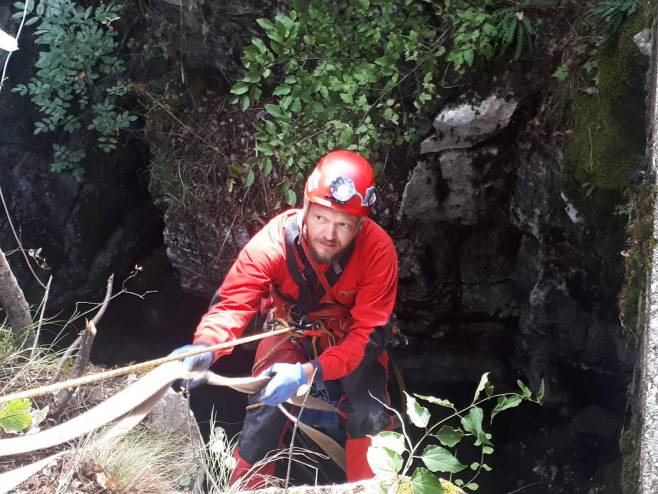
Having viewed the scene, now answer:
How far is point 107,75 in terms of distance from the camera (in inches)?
214

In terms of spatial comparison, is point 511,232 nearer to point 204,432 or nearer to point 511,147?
point 511,147

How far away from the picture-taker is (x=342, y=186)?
3.01 m

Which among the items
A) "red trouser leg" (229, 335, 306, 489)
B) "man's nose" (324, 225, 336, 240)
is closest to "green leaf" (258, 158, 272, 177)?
"red trouser leg" (229, 335, 306, 489)

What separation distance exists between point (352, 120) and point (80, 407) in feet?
8.70

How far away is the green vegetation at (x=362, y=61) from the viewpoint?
4207 mm

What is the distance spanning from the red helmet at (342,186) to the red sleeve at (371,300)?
34 cm

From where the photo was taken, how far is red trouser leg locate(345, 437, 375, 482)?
3492 mm

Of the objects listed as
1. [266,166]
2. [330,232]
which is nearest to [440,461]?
[330,232]

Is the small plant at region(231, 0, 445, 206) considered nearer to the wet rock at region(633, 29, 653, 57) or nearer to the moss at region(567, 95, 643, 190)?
the moss at region(567, 95, 643, 190)

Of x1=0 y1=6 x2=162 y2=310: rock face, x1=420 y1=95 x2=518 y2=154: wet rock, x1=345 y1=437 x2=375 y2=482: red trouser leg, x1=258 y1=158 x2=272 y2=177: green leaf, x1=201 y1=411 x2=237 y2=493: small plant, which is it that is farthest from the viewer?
x1=0 y1=6 x2=162 y2=310: rock face

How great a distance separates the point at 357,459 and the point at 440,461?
174 centimetres

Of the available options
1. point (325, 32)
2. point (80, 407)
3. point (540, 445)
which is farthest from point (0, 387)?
point (540, 445)

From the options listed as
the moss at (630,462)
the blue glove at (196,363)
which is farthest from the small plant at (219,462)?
the moss at (630,462)

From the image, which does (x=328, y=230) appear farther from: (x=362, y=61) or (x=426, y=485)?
(x=362, y=61)
